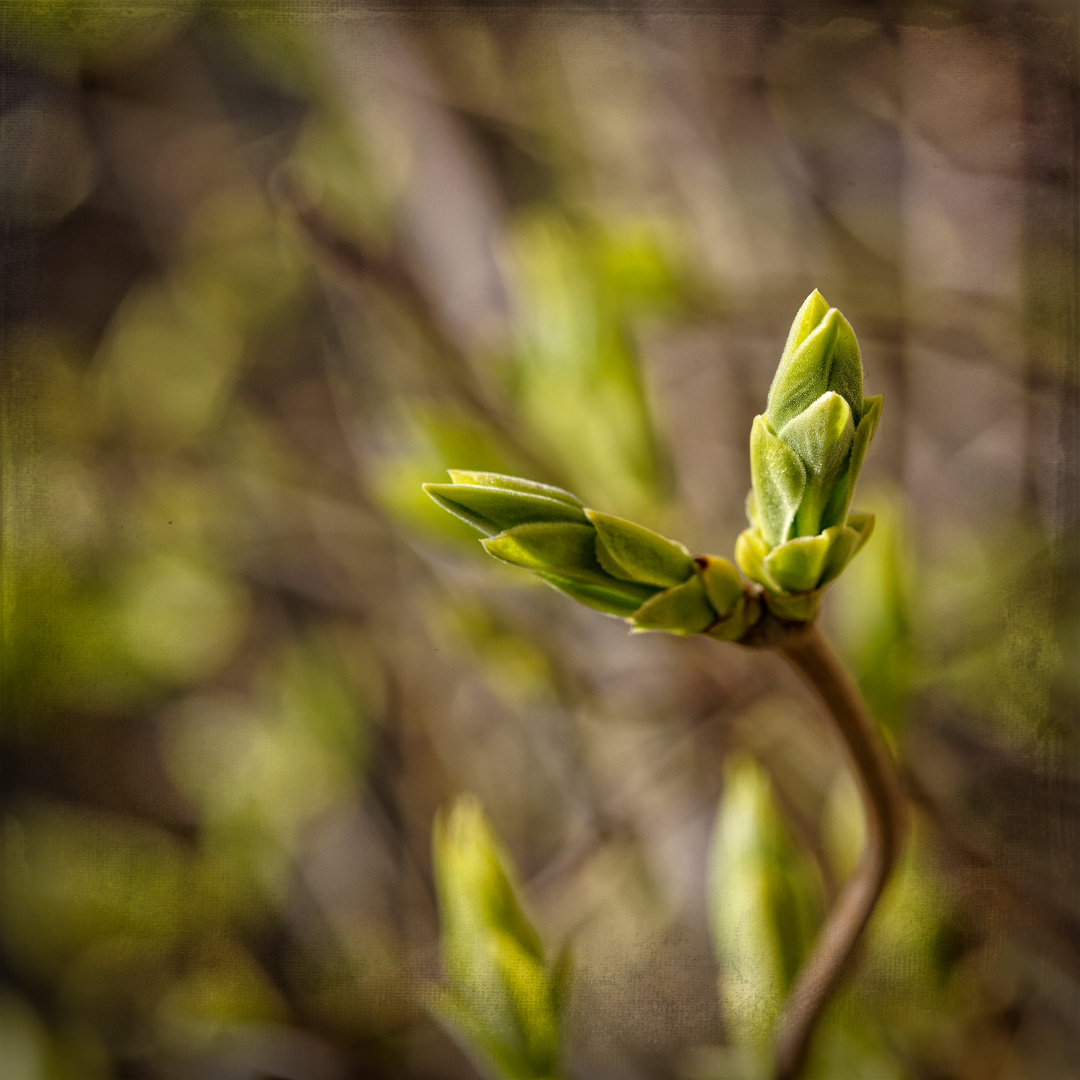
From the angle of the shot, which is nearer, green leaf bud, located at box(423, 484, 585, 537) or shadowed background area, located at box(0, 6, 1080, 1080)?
green leaf bud, located at box(423, 484, 585, 537)

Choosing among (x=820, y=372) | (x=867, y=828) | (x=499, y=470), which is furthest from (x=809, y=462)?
(x=499, y=470)

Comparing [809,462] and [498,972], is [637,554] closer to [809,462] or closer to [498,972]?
[809,462]

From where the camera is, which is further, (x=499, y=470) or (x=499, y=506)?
(x=499, y=470)

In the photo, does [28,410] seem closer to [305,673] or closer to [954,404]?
[305,673]

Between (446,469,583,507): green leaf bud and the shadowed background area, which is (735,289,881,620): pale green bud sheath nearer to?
(446,469,583,507): green leaf bud

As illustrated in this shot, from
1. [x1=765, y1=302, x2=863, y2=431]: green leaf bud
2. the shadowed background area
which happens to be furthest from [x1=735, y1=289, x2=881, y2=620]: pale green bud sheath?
the shadowed background area

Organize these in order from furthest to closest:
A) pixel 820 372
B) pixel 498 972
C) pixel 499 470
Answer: pixel 499 470
pixel 498 972
pixel 820 372
